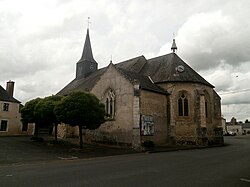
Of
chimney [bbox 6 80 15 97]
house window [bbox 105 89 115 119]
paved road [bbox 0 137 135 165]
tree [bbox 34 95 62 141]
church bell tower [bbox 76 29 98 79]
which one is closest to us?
paved road [bbox 0 137 135 165]

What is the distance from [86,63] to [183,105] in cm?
2203

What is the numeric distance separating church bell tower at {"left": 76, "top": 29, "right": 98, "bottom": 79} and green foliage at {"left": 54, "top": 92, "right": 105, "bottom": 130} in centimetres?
2386

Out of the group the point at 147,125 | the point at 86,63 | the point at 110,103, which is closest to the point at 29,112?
the point at 110,103

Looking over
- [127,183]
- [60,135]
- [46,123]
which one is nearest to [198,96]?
[46,123]

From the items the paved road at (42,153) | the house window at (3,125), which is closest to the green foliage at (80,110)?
the paved road at (42,153)

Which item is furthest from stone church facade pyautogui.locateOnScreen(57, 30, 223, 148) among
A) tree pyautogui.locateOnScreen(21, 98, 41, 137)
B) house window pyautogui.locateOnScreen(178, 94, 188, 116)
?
tree pyautogui.locateOnScreen(21, 98, 41, 137)

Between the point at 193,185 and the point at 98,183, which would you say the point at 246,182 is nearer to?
the point at 193,185

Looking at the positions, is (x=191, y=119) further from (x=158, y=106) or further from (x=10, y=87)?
(x=10, y=87)

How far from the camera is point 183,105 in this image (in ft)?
95.7

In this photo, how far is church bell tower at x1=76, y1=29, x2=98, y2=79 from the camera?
44.7 m

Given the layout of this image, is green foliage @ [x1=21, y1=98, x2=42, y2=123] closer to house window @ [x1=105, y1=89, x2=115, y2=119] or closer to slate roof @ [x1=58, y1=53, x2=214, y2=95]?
slate roof @ [x1=58, y1=53, x2=214, y2=95]

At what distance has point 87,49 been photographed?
4559 cm

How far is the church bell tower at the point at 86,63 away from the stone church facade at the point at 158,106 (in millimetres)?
13391

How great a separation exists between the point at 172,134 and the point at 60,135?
56.2 feet
